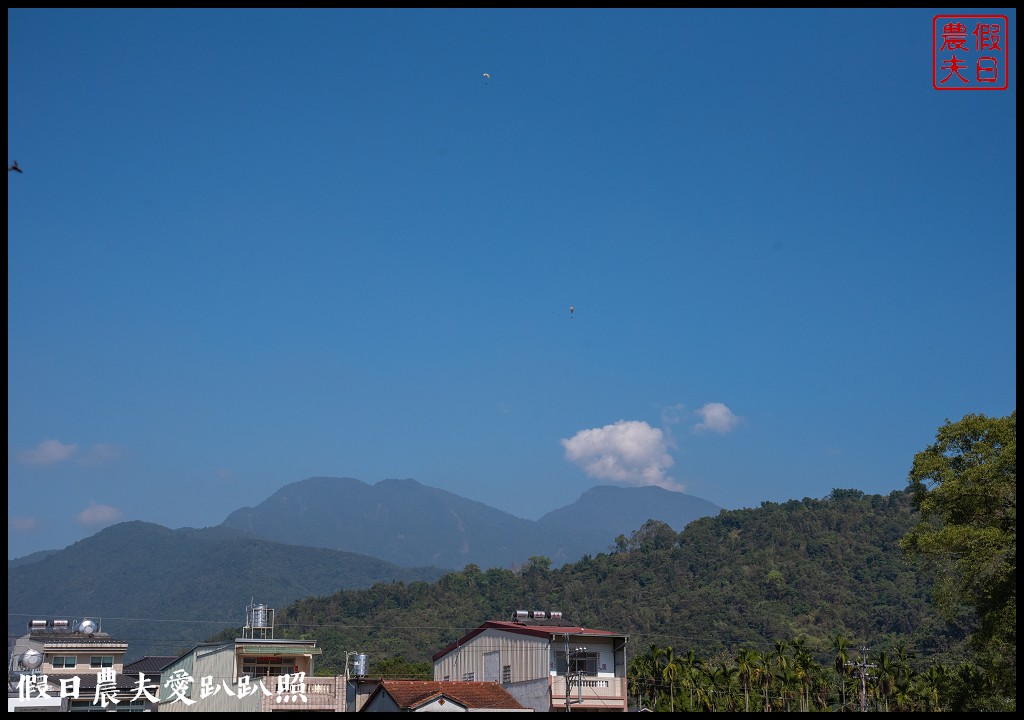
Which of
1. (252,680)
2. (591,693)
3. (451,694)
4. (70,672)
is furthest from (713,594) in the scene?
(252,680)

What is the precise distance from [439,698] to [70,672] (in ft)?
58.3

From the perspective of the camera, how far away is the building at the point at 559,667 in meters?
35.0

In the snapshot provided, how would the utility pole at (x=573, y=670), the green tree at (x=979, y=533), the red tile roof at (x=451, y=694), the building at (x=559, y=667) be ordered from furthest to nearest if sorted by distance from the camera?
the building at (x=559, y=667), the utility pole at (x=573, y=670), the red tile roof at (x=451, y=694), the green tree at (x=979, y=533)

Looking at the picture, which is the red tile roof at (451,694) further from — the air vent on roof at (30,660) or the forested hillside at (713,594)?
the forested hillside at (713,594)

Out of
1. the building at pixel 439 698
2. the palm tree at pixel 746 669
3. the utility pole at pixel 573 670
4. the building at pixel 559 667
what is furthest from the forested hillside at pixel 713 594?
the building at pixel 439 698

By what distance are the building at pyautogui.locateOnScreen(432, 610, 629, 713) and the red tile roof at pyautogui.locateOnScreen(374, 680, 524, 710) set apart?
989 millimetres

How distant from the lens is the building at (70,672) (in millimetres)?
31344

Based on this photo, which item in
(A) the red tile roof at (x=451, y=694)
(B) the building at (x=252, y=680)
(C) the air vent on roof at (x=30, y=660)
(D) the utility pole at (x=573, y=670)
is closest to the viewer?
(A) the red tile roof at (x=451, y=694)

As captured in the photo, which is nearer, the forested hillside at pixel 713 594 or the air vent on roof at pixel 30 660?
the air vent on roof at pixel 30 660

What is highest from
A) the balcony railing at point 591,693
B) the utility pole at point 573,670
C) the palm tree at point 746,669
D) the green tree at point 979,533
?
the green tree at point 979,533

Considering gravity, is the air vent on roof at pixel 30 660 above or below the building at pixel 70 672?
above

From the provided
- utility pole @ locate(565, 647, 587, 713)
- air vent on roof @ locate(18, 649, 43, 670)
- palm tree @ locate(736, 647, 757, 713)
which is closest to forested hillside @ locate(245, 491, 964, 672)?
palm tree @ locate(736, 647, 757, 713)

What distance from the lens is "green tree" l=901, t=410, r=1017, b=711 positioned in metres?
24.4

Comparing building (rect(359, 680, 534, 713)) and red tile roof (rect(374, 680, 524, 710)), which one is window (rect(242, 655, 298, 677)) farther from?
red tile roof (rect(374, 680, 524, 710))
